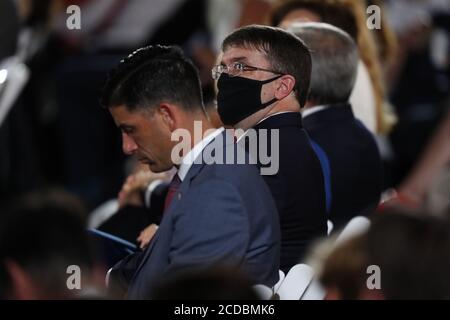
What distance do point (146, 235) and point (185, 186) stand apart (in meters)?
0.67

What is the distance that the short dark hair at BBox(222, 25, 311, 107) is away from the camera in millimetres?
3973

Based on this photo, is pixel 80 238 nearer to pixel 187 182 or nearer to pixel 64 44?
pixel 187 182

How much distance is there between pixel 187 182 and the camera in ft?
12.4

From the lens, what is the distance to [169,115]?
4.06 meters

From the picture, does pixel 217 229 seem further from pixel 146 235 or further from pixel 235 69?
pixel 146 235

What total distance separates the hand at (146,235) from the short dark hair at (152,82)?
1.67 ft

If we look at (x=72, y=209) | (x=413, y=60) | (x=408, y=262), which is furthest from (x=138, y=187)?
(x=413, y=60)

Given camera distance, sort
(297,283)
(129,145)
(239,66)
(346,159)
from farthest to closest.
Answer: (346,159), (129,145), (239,66), (297,283)

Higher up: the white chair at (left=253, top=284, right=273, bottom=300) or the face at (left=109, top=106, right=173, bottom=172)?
the face at (left=109, top=106, right=173, bottom=172)

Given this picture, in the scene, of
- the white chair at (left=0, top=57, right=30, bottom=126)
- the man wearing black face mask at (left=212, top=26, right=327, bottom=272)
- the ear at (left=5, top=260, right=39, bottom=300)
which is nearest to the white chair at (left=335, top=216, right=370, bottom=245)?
the man wearing black face mask at (left=212, top=26, right=327, bottom=272)

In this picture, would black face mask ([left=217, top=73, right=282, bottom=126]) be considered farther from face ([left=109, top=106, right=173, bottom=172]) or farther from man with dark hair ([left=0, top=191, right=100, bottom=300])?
man with dark hair ([left=0, top=191, right=100, bottom=300])

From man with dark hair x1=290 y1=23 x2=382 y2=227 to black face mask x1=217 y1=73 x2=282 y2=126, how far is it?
74cm

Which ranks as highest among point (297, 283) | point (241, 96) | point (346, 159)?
point (241, 96)

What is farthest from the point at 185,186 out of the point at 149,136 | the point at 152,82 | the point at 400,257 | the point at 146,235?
the point at 400,257
